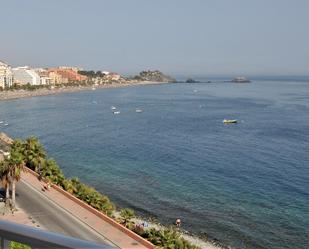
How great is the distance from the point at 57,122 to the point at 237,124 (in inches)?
1298

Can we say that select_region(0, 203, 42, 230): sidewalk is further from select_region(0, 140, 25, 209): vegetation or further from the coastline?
the coastline

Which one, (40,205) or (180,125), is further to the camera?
(180,125)

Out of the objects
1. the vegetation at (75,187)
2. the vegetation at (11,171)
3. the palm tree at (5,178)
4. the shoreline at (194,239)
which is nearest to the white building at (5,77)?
the vegetation at (75,187)

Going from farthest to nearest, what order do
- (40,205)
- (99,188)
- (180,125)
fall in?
(180,125) → (99,188) → (40,205)

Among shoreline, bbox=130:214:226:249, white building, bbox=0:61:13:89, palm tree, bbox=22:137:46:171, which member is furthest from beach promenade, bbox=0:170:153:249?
white building, bbox=0:61:13:89

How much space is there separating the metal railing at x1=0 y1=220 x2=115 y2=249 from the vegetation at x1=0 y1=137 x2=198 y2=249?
19.7 meters

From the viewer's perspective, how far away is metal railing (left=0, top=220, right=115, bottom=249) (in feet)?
5.86

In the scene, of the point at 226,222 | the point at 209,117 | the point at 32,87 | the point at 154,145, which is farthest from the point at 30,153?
the point at 32,87

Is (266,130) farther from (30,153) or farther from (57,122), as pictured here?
(30,153)

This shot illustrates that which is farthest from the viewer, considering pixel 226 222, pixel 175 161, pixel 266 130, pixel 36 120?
pixel 36 120

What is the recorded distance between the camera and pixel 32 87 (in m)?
176

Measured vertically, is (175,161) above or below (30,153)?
below

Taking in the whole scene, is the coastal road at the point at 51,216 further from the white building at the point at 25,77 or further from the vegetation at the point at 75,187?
the white building at the point at 25,77

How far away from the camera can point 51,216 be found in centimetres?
2523
